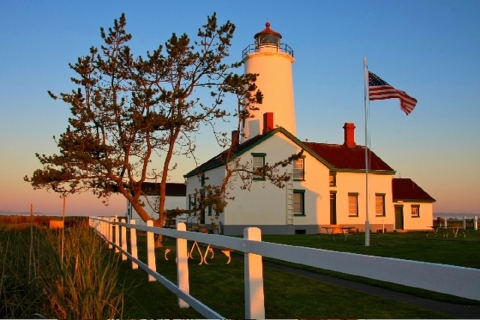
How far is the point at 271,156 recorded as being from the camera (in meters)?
29.6

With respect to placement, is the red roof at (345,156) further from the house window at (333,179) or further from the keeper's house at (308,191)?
the house window at (333,179)

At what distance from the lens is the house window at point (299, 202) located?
30203 mm

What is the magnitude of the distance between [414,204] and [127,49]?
88.2ft

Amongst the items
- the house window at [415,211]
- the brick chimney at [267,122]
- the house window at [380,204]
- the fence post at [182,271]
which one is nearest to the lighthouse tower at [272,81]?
the brick chimney at [267,122]

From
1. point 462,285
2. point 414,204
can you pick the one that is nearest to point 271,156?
point 414,204

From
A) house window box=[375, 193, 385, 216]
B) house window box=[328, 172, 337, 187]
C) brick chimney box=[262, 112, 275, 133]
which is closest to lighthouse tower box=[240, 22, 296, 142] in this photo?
brick chimney box=[262, 112, 275, 133]

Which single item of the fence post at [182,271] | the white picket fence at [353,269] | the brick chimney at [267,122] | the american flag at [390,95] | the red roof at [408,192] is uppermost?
the brick chimney at [267,122]

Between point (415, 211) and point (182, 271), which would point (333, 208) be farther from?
point (182, 271)

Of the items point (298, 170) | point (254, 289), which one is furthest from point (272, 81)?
point (254, 289)

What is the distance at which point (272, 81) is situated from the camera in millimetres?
32938

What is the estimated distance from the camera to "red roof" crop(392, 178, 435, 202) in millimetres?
36469

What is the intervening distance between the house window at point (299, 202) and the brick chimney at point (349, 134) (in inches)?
287

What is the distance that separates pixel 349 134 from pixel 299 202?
27.6ft

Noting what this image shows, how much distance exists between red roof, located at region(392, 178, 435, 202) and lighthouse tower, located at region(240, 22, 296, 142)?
9.81 metres
